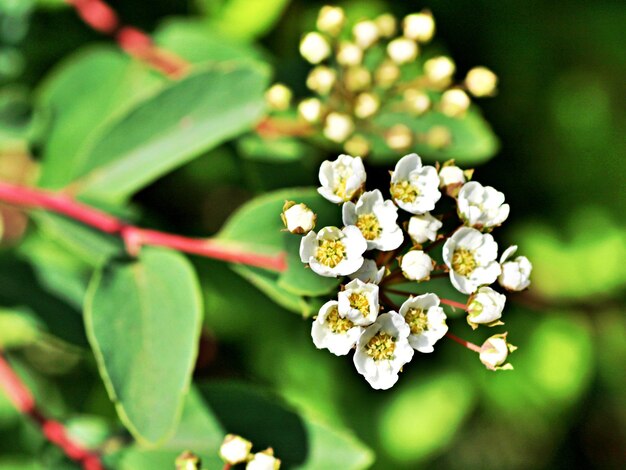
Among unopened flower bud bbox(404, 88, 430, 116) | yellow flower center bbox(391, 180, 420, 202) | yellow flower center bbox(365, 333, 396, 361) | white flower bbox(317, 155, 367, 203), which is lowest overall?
yellow flower center bbox(365, 333, 396, 361)

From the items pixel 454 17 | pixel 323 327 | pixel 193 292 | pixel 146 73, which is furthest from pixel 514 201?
pixel 323 327

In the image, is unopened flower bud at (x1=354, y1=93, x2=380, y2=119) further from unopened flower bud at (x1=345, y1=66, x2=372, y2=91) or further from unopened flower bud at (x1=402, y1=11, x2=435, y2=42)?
unopened flower bud at (x1=402, y1=11, x2=435, y2=42)

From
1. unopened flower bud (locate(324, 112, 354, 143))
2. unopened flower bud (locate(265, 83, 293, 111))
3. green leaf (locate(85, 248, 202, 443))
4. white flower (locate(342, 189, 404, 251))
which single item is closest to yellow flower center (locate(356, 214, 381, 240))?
white flower (locate(342, 189, 404, 251))

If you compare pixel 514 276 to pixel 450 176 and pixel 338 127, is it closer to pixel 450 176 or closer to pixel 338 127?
pixel 450 176

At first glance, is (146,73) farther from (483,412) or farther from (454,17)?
(483,412)

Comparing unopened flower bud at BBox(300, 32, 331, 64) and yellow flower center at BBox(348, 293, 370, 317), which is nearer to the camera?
yellow flower center at BBox(348, 293, 370, 317)

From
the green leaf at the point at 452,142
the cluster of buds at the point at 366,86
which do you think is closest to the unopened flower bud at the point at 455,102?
the cluster of buds at the point at 366,86

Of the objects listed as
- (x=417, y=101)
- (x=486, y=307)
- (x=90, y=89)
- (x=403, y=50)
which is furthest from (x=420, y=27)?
(x=90, y=89)
